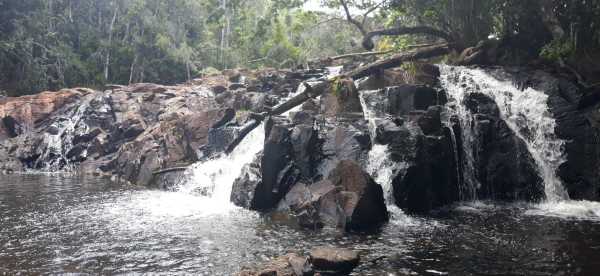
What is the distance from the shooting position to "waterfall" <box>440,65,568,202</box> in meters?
16.0

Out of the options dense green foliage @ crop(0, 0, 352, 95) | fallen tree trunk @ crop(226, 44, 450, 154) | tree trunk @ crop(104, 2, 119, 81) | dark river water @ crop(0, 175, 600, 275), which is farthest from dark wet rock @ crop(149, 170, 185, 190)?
tree trunk @ crop(104, 2, 119, 81)

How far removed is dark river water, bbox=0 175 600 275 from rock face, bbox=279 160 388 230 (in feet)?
1.63

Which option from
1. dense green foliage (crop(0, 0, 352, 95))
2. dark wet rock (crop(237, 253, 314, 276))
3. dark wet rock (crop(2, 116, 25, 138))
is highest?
dense green foliage (crop(0, 0, 352, 95))

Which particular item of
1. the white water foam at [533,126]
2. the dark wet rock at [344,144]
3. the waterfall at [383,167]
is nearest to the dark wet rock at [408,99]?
the white water foam at [533,126]

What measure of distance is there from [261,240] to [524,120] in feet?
37.0

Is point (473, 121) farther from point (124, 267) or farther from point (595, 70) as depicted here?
point (124, 267)

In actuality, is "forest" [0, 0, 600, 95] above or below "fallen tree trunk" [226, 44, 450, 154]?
above

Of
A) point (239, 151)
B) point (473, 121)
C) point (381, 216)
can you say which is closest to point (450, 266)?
point (381, 216)

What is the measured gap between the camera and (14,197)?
1844cm

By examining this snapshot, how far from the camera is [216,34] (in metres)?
64.4

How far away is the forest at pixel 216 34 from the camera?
20734mm

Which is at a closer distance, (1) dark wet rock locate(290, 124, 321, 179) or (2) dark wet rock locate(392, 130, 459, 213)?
(2) dark wet rock locate(392, 130, 459, 213)

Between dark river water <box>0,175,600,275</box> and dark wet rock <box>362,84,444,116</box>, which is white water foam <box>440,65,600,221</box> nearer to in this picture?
dark river water <box>0,175,600,275</box>

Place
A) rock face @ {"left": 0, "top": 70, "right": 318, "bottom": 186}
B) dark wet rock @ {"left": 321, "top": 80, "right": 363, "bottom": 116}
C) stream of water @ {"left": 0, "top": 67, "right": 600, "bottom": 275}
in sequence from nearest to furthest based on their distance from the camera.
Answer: stream of water @ {"left": 0, "top": 67, "right": 600, "bottom": 275} → dark wet rock @ {"left": 321, "top": 80, "right": 363, "bottom": 116} → rock face @ {"left": 0, "top": 70, "right": 318, "bottom": 186}
